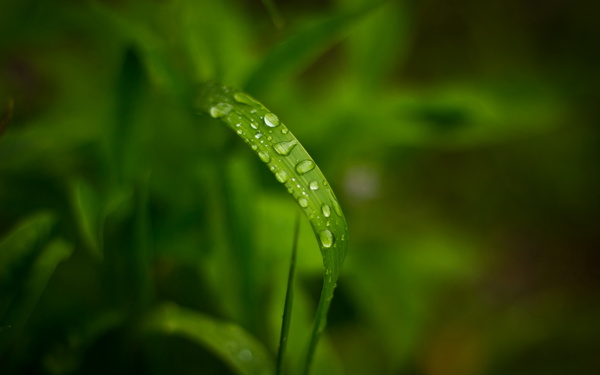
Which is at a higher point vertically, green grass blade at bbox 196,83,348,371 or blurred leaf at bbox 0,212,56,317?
green grass blade at bbox 196,83,348,371

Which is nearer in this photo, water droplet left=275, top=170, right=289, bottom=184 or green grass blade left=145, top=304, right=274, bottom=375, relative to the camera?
water droplet left=275, top=170, right=289, bottom=184

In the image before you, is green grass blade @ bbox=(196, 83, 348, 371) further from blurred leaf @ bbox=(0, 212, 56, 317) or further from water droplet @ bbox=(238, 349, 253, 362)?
blurred leaf @ bbox=(0, 212, 56, 317)

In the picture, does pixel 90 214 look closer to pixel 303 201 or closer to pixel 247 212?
pixel 247 212

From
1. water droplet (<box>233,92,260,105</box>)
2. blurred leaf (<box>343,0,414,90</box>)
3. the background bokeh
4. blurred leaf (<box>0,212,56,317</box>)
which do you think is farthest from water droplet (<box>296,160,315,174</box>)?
blurred leaf (<box>343,0,414,90</box>)

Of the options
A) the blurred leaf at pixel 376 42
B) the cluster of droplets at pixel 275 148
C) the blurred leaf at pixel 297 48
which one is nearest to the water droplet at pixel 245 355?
the cluster of droplets at pixel 275 148

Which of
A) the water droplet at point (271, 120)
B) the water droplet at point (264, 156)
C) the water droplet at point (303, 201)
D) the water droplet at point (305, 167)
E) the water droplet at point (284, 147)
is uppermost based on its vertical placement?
the water droplet at point (271, 120)

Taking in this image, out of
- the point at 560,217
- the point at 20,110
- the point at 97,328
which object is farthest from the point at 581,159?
the point at 20,110

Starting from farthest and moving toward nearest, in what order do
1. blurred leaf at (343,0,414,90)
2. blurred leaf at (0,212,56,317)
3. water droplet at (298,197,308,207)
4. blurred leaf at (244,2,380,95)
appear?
blurred leaf at (343,0,414,90) → blurred leaf at (244,2,380,95) → blurred leaf at (0,212,56,317) → water droplet at (298,197,308,207)

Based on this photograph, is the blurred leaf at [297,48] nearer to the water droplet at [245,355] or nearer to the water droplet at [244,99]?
the water droplet at [244,99]
